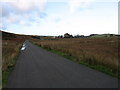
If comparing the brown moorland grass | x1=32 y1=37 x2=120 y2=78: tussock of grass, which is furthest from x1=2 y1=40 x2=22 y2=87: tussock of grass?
the brown moorland grass

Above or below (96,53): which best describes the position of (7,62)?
below

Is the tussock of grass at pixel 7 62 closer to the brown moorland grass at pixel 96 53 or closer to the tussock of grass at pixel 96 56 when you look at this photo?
the tussock of grass at pixel 96 56

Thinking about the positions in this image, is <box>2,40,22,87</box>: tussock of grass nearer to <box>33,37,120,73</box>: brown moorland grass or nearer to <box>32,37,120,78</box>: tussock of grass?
<box>32,37,120,78</box>: tussock of grass

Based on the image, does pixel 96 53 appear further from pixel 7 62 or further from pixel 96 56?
pixel 7 62

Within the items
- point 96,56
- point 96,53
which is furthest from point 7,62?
point 96,53

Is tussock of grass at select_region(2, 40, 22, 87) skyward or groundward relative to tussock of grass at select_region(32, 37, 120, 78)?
groundward

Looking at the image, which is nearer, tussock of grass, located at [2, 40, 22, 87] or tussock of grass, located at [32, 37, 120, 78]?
tussock of grass, located at [2, 40, 22, 87]

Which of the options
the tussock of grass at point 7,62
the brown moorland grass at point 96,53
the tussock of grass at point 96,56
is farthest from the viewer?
the brown moorland grass at point 96,53

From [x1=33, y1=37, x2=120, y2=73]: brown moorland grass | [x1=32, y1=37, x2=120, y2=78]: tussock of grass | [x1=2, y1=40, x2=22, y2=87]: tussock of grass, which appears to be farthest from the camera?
[x1=33, y1=37, x2=120, y2=73]: brown moorland grass

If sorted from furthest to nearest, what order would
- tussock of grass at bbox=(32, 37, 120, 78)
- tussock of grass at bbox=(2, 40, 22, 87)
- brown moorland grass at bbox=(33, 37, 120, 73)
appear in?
brown moorland grass at bbox=(33, 37, 120, 73) → tussock of grass at bbox=(32, 37, 120, 78) → tussock of grass at bbox=(2, 40, 22, 87)

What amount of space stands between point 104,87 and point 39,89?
2.56 metres

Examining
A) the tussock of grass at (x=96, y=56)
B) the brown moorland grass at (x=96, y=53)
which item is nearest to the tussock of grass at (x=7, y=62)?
the tussock of grass at (x=96, y=56)

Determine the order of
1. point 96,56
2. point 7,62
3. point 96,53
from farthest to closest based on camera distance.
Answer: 1. point 96,53
2. point 96,56
3. point 7,62

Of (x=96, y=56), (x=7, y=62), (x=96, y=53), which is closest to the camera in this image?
(x=7, y=62)
